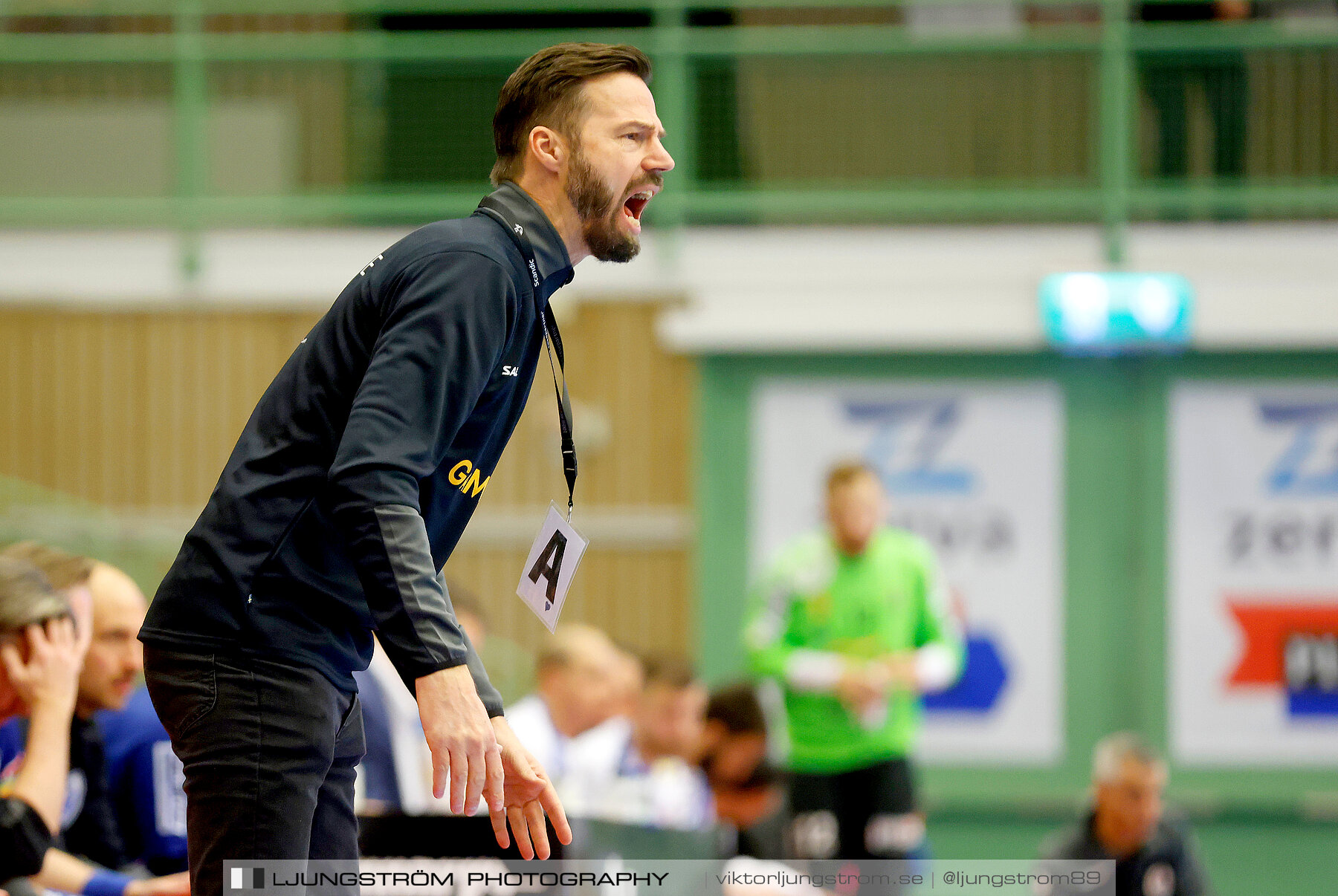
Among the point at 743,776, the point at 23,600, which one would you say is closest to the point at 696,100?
the point at 743,776

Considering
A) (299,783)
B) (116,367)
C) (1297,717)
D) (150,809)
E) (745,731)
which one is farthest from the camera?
(116,367)

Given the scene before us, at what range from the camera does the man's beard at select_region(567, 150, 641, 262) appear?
2.41 metres

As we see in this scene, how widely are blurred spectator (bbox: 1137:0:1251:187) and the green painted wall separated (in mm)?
1267

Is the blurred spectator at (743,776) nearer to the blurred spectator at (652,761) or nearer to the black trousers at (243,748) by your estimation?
the blurred spectator at (652,761)

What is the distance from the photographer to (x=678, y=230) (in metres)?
9.02

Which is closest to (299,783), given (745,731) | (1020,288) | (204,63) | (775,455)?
(745,731)

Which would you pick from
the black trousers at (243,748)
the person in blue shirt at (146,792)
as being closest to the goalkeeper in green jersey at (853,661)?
the person in blue shirt at (146,792)

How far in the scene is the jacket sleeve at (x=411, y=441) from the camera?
2070mm

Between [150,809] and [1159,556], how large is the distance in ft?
19.9

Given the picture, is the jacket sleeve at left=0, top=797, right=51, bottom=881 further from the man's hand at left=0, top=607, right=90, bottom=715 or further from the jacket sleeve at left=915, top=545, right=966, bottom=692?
the jacket sleeve at left=915, top=545, right=966, bottom=692

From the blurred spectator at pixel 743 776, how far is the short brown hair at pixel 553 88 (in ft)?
11.1

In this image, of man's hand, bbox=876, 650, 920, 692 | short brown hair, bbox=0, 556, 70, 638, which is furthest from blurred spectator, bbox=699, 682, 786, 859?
short brown hair, bbox=0, 556, 70, 638

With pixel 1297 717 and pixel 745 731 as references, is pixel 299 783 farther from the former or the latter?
pixel 1297 717

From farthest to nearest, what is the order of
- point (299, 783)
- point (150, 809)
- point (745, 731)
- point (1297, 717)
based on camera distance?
point (1297, 717), point (745, 731), point (150, 809), point (299, 783)
